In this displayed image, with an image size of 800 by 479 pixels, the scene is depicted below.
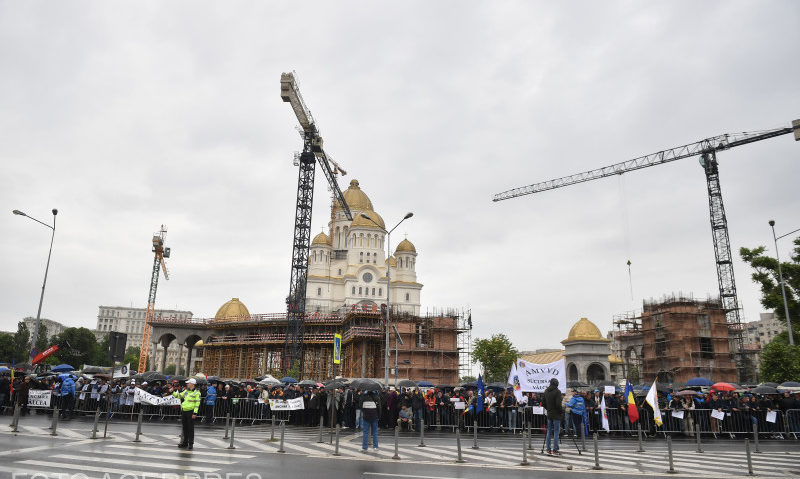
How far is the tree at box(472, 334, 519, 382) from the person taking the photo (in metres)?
61.2

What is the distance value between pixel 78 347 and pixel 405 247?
194 ft

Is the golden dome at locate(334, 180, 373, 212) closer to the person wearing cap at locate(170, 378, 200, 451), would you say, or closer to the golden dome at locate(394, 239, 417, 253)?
the golden dome at locate(394, 239, 417, 253)

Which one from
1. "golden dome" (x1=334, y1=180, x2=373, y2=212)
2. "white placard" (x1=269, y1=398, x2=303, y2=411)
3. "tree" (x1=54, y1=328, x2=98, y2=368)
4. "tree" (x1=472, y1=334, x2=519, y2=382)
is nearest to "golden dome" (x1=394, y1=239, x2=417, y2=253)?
"golden dome" (x1=334, y1=180, x2=373, y2=212)

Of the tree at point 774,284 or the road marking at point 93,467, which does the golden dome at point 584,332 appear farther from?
the road marking at point 93,467

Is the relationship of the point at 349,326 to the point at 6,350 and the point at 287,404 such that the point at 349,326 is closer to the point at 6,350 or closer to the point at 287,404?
the point at 287,404

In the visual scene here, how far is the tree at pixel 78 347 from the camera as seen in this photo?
8762cm

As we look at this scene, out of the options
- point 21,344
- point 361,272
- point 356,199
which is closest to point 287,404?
point 361,272

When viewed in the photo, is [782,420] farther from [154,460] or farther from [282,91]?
[282,91]

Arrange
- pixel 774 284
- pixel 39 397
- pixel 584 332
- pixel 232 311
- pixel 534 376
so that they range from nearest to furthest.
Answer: pixel 534 376, pixel 39 397, pixel 774 284, pixel 584 332, pixel 232 311

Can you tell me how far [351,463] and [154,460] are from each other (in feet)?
14.2

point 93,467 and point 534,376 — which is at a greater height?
point 534,376

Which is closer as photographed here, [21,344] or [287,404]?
[287,404]

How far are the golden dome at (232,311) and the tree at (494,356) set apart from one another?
3307cm

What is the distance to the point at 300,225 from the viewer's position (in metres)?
64.4
